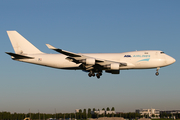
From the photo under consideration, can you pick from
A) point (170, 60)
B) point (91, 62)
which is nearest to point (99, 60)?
point (91, 62)

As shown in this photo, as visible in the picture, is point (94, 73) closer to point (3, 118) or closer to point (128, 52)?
point (128, 52)

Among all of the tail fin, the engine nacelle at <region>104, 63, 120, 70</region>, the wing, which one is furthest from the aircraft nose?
the tail fin

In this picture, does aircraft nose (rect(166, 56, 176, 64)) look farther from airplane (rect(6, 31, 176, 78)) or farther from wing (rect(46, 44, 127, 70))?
wing (rect(46, 44, 127, 70))

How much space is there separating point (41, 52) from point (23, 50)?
386 cm

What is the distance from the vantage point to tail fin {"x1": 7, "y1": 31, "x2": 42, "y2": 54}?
A: 50.5 metres

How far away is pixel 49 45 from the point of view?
40.9m

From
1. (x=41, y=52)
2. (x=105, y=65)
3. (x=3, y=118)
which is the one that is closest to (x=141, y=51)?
(x=105, y=65)

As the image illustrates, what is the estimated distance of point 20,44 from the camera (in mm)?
50906

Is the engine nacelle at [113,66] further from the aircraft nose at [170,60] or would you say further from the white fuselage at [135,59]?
the aircraft nose at [170,60]

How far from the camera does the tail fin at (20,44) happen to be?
50500 millimetres

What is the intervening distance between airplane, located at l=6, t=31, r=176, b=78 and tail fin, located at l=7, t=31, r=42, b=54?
174 cm

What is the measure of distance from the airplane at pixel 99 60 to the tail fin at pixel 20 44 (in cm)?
174

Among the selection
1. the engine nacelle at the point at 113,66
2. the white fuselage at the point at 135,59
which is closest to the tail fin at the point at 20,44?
the white fuselage at the point at 135,59

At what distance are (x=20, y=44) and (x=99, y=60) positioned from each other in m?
18.6
